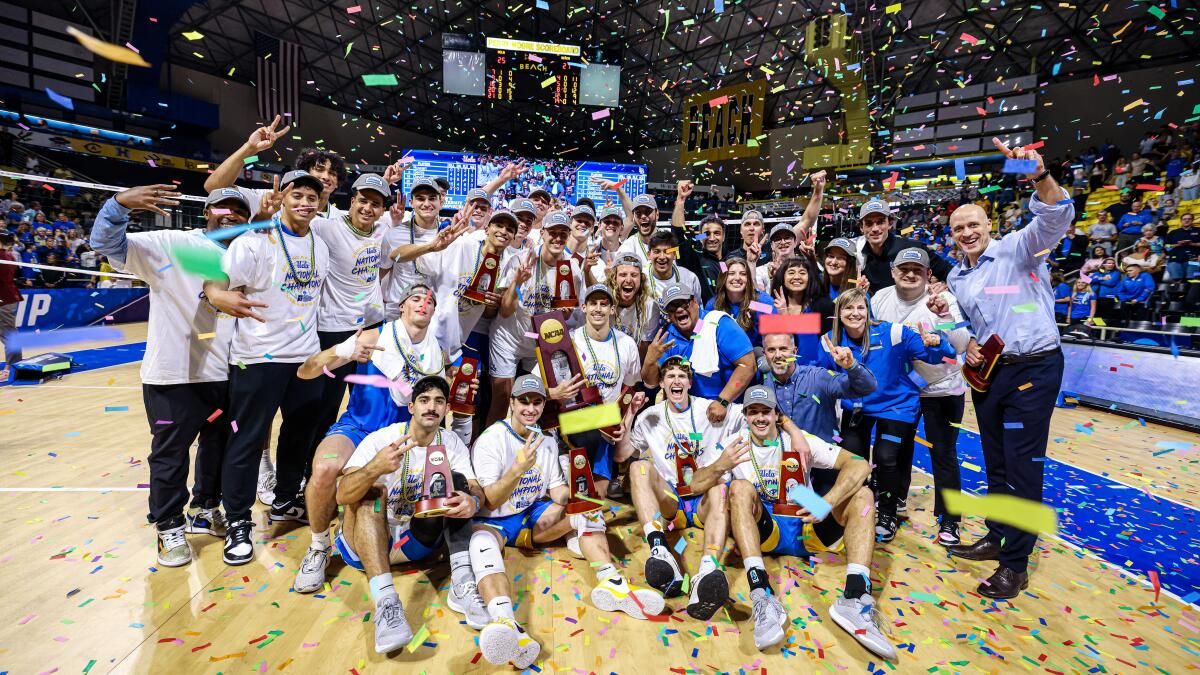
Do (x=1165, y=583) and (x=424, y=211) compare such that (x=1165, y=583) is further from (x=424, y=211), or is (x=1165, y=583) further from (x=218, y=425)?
(x=218, y=425)

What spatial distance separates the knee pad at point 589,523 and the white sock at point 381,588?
3.03ft

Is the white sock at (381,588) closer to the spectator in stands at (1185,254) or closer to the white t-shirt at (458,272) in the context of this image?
the white t-shirt at (458,272)

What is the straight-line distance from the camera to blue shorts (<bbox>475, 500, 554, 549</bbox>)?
2.93 metres

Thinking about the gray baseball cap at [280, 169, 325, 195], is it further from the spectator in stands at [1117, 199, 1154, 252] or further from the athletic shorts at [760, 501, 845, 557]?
the spectator in stands at [1117, 199, 1154, 252]

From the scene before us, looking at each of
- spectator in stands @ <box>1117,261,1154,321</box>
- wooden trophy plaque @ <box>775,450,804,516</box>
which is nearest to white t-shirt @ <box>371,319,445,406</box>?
wooden trophy plaque @ <box>775,450,804,516</box>

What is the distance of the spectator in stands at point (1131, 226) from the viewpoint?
10469mm

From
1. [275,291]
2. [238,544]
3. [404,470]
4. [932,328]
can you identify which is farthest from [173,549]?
[932,328]

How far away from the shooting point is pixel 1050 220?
8.75 feet

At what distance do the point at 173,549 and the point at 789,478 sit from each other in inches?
124

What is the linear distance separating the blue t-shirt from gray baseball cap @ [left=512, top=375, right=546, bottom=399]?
88 centimetres

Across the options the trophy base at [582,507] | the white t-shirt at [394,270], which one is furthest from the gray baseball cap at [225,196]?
the trophy base at [582,507]

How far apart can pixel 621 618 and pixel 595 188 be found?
1437 centimetres

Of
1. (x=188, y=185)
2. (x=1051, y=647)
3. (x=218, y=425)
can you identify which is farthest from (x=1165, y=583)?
(x=188, y=185)

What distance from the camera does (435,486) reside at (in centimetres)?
245
